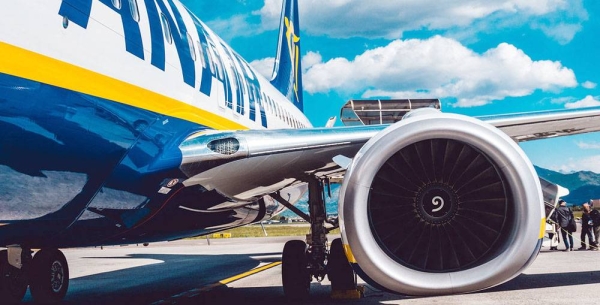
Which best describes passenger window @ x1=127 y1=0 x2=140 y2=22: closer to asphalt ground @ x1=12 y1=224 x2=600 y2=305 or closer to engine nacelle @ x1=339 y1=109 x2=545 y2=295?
engine nacelle @ x1=339 y1=109 x2=545 y2=295

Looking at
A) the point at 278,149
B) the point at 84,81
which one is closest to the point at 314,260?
the point at 278,149

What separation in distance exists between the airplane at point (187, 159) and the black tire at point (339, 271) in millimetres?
2001

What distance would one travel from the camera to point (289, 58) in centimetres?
1525

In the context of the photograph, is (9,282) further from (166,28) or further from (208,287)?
(166,28)

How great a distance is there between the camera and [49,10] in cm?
330

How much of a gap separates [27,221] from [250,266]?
9.50 m

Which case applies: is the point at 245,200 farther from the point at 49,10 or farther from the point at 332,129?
the point at 49,10

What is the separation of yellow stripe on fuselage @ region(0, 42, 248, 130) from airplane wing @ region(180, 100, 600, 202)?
0.96 feet

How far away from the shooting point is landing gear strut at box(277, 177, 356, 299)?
7.38m

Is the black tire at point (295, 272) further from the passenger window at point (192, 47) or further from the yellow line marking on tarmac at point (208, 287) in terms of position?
the passenger window at point (192, 47)

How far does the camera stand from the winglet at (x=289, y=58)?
1407cm

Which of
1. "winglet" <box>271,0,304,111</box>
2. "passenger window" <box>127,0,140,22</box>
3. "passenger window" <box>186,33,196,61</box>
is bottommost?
"passenger window" <box>127,0,140,22</box>

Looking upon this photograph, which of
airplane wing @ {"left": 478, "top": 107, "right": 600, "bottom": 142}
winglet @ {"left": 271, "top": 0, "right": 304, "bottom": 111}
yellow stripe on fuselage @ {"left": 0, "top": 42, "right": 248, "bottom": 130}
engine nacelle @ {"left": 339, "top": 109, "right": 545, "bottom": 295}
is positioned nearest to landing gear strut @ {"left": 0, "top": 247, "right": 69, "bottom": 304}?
yellow stripe on fuselage @ {"left": 0, "top": 42, "right": 248, "bottom": 130}

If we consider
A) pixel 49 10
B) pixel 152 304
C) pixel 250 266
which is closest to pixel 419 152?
pixel 49 10
